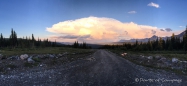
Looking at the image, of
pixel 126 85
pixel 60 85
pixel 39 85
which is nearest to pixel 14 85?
pixel 39 85

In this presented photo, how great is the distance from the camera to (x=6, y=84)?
13.2 metres

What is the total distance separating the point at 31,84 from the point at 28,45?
13746cm

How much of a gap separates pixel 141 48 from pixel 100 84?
436ft

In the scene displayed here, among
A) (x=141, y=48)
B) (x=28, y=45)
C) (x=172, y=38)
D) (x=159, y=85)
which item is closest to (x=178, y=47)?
(x=172, y=38)

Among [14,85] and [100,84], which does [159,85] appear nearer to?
[100,84]

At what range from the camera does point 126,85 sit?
42.2ft

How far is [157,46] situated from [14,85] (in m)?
142

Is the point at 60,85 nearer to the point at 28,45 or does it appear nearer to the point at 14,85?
the point at 14,85

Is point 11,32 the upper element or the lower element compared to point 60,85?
upper

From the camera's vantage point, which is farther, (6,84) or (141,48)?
(141,48)

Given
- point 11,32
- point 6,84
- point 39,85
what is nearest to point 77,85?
point 39,85

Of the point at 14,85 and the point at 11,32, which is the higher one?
the point at 11,32

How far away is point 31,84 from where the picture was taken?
13094 mm

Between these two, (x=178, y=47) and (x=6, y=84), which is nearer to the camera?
(x=6, y=84)
